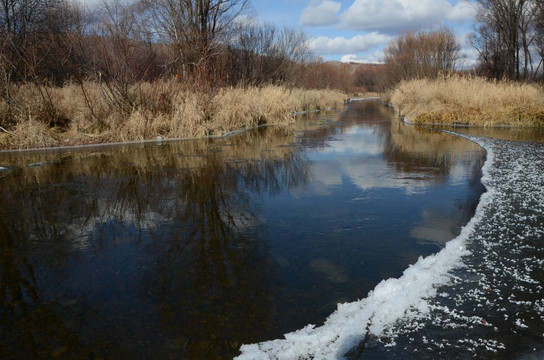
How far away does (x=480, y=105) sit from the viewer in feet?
48.0

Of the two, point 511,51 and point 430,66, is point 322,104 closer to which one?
point 430,66

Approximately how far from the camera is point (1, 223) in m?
4.32

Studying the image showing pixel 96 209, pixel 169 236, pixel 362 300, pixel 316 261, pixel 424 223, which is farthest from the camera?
pixel 96 209

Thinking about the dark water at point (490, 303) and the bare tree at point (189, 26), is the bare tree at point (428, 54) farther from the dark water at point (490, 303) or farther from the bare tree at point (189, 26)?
the dark water at point (490, 303)

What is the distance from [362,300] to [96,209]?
3.51 metres

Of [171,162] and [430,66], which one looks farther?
[430,66]

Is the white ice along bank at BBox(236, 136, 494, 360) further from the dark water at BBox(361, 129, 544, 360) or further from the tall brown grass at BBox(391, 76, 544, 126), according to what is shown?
the tall brown grass at BBox(391, 76, 544, 126)

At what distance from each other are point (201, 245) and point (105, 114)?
9354 millimetres

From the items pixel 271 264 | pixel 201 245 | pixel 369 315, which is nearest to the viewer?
pixel 369 315

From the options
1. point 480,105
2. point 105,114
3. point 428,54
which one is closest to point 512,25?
point 428,54

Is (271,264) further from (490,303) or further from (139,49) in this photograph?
(139,49)

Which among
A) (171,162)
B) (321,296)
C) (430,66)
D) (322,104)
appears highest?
(430,66)

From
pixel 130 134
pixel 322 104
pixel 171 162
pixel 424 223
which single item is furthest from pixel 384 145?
pixel 322 104

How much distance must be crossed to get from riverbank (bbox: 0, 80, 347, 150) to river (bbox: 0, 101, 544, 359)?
462 cm
